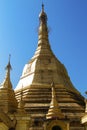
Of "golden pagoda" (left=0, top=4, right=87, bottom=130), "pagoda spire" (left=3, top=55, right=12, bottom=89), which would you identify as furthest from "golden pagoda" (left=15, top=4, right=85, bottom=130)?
"pagoda spire" (left=3, top=55, right=12, bottom=89)

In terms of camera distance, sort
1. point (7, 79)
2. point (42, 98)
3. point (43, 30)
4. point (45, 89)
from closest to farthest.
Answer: point (7, 79)
point (42, 98)
point (45, 89)
point (43, 30)

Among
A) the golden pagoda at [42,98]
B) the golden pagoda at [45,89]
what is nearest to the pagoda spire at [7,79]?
the golden pagoda at [42,98]

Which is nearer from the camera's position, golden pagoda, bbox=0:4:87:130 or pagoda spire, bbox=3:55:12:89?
golden pagoda, bbox=0:4:87:130

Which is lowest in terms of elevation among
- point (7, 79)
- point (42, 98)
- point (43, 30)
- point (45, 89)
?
point (42, 98)

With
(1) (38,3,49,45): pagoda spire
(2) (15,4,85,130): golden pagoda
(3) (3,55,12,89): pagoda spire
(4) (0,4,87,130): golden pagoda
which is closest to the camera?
(4) (0,4,87,130): golden pagoda

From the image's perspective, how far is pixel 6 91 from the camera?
2912 cm

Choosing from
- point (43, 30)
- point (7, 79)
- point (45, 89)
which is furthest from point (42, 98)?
point (43, 30)

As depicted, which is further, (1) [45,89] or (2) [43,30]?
(2) [43,30]

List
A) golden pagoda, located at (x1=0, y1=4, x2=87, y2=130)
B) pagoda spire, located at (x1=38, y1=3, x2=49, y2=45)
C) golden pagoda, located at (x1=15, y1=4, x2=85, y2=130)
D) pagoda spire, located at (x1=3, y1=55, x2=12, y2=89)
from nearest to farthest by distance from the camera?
golden pagoda, located at (x1=0, y1=4, x2=87, y2=130) → golden pagoda, located at (x1=15, y1=4, x2=85, y2=130) → pagoda spire, located at (x1=3, y1=55, x2=12, y2=89) → pagoda spire, located at (x1=38, y1=3, x2=49, y2=45)

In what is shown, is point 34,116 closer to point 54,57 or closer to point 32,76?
point 32,76

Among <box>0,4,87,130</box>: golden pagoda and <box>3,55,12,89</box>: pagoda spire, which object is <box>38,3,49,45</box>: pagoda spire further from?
<box>3,55,12,89</box>: pagoda spire

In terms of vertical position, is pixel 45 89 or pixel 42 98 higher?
pixel 45 89

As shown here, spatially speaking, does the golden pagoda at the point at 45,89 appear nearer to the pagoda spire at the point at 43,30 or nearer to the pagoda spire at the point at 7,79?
the pagoda spire at the point at 43,30

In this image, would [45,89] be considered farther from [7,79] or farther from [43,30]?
[43,30]
